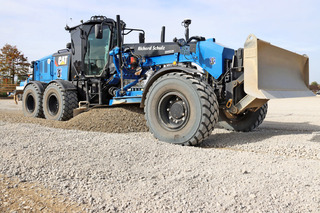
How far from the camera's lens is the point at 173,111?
480 cm

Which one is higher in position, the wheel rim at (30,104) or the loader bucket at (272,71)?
the loader bucket at (272,71)

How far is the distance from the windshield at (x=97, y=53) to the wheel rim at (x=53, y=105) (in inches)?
57.1

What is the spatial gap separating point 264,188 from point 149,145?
73.0 inches

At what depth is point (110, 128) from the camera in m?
5.97

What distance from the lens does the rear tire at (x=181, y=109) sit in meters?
4.33

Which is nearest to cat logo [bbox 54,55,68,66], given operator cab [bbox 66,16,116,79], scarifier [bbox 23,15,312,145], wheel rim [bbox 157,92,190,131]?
scarifier [bbox 23,15,312,145]

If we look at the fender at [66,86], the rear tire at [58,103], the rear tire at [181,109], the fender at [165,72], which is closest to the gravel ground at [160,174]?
the rear tire at [181,109]

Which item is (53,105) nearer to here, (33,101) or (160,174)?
(33,101)

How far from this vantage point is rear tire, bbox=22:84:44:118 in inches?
340

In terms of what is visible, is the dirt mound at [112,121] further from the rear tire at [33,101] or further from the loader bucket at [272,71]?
the loader bucket at [272,71]

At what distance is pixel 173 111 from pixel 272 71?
192 cm

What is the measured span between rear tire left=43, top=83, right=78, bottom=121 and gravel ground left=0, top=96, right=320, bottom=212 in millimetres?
3213

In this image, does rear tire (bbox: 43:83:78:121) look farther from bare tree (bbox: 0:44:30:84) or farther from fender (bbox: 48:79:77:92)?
bare tree (bbox: 0:44:30:84)

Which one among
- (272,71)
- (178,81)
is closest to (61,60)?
(178,81)
